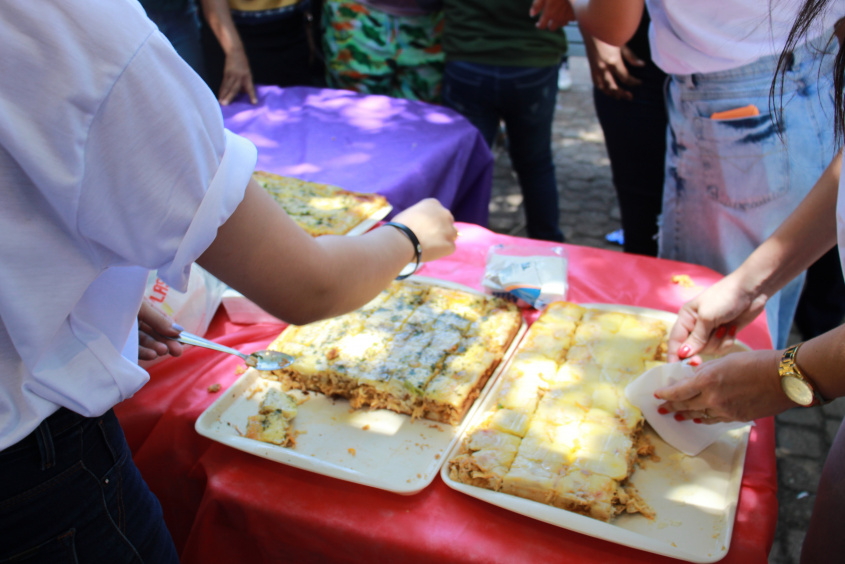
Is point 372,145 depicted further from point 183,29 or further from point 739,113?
point 739,113

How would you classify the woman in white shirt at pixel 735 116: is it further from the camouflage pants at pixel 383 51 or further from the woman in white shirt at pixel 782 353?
the camouflage pants at pixel 383 51

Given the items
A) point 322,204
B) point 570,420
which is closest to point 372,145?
point 322,204

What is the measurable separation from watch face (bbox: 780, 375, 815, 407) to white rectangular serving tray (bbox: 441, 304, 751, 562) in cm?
25

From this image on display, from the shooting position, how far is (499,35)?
3369 millimetres

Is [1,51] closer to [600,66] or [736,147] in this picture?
[736,147]

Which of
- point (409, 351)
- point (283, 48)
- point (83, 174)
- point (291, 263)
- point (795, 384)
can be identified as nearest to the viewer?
point (83, 174)

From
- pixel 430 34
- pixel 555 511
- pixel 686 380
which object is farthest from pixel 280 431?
pixel 430 34

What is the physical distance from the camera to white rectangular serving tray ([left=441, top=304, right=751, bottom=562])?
1.19 meters

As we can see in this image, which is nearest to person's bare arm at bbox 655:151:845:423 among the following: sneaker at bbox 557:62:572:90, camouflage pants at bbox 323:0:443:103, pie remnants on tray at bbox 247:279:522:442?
pie remnants on tray at bbox 247:279:522:442

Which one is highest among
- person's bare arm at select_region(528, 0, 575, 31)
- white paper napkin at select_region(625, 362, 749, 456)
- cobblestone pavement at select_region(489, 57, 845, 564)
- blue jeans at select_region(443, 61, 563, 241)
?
person's bare arm at select_region(528, 0, 575, 31)

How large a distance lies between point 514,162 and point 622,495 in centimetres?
300

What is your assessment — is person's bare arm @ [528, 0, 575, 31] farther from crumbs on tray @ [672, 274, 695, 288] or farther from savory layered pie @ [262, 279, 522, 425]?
savory layered pie @ [262, 279, 522, 425]

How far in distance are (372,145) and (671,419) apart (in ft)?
7.08

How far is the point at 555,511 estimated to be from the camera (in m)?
1.24
